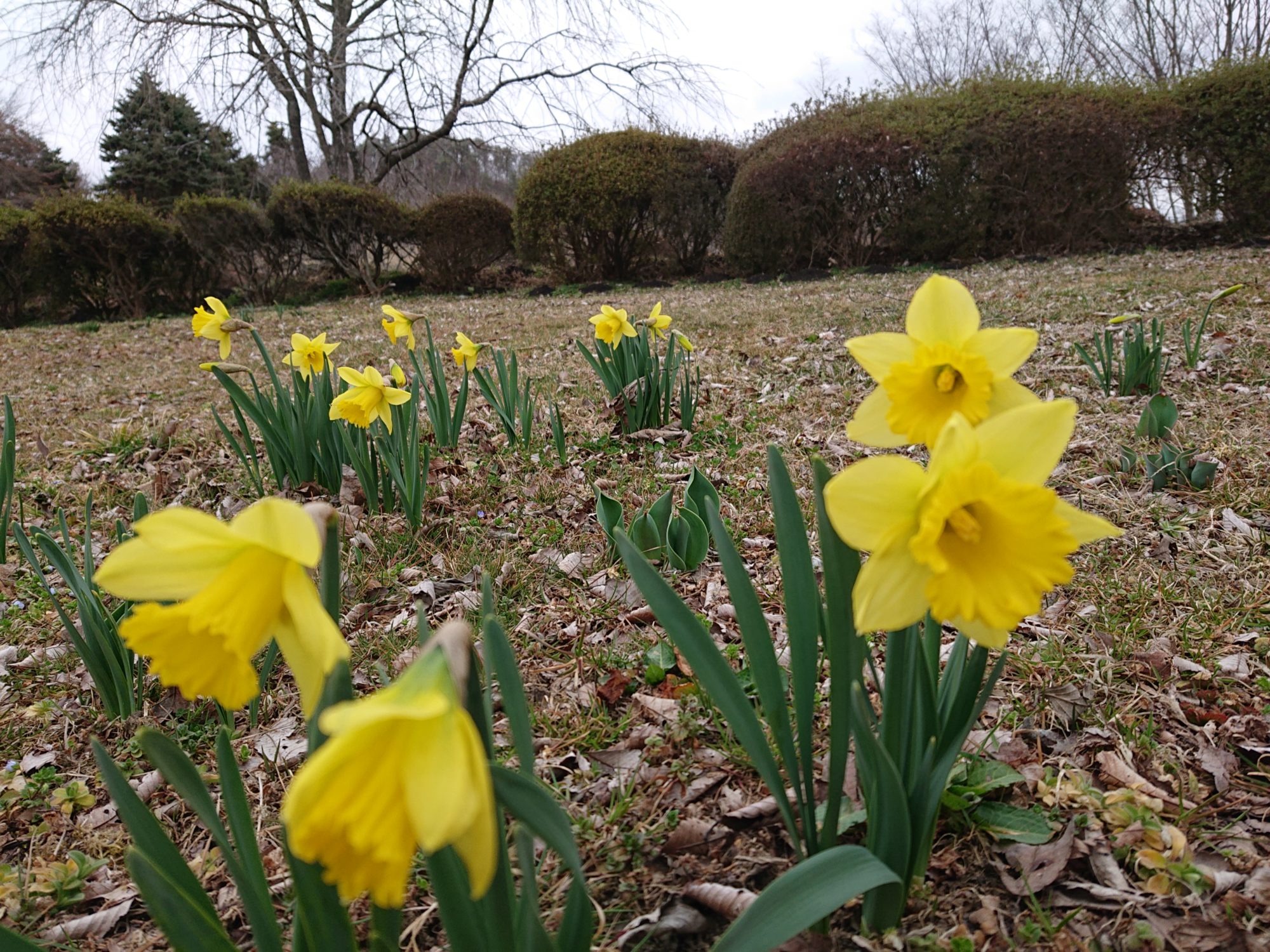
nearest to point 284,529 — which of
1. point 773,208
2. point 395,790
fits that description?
point 395,790

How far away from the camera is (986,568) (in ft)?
2.51

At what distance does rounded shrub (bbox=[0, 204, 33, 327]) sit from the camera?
10.8 metres

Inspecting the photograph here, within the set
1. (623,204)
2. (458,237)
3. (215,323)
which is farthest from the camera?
(458,237)

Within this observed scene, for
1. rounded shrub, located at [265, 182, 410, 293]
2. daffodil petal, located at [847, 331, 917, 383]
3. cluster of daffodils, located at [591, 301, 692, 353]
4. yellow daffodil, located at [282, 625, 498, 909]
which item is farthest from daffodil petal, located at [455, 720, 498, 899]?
rounded shrub, located at [265, 182, 410, 293]

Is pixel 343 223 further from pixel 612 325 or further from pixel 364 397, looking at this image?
pixel 364 397

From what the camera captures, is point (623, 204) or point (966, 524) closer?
point (966, 524)

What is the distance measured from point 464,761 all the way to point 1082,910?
41.8 inches

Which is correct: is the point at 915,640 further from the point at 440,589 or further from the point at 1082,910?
the point at 440,589

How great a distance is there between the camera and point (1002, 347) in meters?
0.90

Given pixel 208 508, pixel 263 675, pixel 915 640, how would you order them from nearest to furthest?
pixel 915 640 < pixel 263 675 < pixel 208 508

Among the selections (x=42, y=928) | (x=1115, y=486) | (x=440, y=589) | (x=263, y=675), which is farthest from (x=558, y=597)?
(x=1115, y=486)

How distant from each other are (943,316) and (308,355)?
98.4 inches

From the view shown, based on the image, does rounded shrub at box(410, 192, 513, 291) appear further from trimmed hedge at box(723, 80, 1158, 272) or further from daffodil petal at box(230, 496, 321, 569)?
daffodil petal at box(230, 496, 321, 569)

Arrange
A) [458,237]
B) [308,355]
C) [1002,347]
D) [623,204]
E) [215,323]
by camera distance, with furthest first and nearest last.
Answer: [458,237] → [623,204] → [308,355] → [215,323] → [1002,347]
